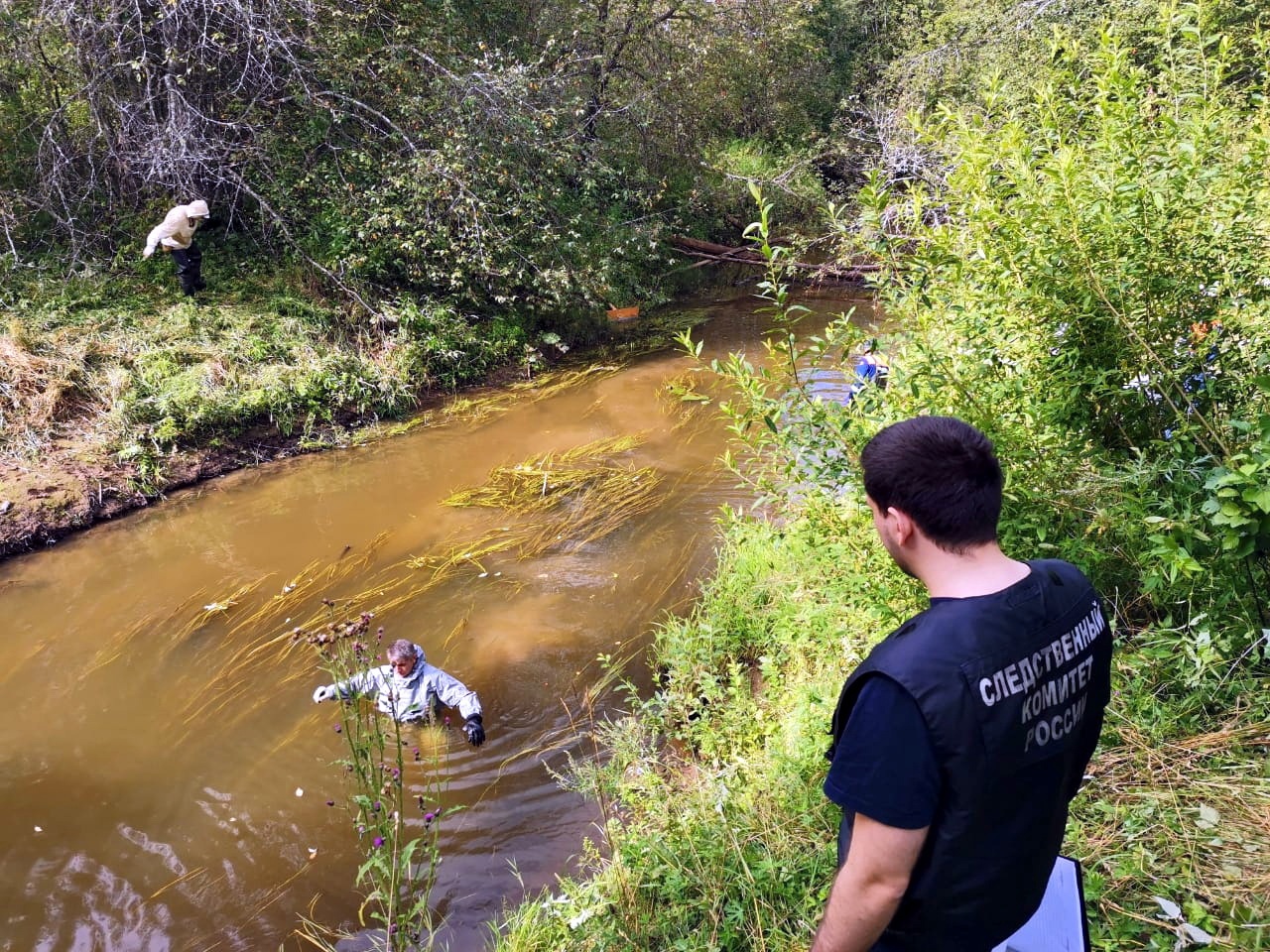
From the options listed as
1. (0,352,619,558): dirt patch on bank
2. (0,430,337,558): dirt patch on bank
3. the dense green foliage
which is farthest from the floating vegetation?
the dense green foliage

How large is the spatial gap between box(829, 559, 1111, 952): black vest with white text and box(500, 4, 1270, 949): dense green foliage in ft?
3.40

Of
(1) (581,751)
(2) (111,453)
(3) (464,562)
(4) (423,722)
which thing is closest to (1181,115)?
(1) (581,751)

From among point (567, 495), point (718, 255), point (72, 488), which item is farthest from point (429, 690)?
point (718, 255)

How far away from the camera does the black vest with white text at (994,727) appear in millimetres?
1218

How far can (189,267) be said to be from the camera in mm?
9422

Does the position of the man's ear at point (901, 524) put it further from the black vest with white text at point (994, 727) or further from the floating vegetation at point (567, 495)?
the floating vegetation at point (567, 495)

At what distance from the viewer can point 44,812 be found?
14.4ft

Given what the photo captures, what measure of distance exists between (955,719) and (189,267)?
10.6 m

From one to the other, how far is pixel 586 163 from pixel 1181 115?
9.96 m

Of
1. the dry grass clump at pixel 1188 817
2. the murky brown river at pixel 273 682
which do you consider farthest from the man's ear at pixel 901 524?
the murky brown river at pixel 273 682

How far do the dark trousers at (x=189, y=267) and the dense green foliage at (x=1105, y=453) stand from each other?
29.6 ft

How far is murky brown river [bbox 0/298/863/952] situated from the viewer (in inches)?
154

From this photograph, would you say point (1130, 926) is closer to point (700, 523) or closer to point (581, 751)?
point (581, 751)

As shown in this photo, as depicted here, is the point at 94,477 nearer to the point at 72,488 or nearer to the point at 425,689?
the point at 72,488
